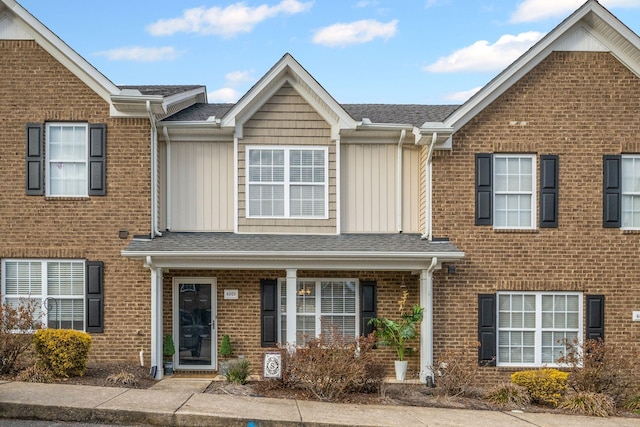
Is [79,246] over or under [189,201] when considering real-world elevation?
under

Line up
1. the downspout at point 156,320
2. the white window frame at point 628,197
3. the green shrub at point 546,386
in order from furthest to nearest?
the white window frame at point 628,197, the downspout at point 156,320, the green shrub at point 546,386

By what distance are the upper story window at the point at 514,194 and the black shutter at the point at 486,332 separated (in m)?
1.71

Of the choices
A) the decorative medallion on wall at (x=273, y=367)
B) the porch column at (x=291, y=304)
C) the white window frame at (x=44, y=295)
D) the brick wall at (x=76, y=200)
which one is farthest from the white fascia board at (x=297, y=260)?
the decorative medallion on wall at (x=273, y=367)

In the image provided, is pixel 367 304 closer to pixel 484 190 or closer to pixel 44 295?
pixel 484 190

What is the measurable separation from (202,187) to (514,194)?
21.4 ft

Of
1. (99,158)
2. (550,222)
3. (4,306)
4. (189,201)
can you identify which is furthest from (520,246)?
(4,306)

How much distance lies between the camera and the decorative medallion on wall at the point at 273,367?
11.7 m

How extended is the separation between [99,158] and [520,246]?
28.6ft

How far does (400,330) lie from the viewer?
520 inches

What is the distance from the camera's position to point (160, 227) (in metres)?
14.0

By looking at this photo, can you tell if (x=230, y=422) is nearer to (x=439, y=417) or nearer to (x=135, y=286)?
(x=439, y=417)

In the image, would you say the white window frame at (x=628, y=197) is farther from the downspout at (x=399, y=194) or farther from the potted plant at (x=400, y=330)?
the potted plant at (x=400, y=330)

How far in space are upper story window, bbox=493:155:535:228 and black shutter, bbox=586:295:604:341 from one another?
198cm

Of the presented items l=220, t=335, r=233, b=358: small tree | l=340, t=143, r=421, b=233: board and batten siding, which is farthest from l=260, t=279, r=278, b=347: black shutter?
l=340, t=143, r=421, b=233: board and batten siding
